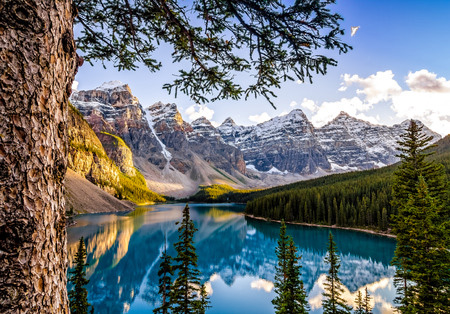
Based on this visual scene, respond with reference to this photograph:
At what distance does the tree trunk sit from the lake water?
22.5 meters

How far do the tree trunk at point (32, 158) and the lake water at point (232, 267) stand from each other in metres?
22.5

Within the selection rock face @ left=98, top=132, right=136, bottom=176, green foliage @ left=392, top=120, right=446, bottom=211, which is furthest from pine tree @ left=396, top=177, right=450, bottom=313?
rock face @ left=98, top=132, right=136, bottom=176

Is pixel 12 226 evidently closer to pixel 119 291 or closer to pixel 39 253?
pixel 39 253

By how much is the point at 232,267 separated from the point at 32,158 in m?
35.4

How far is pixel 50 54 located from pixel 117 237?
50.1m

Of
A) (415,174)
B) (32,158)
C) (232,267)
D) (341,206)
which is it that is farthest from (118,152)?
(32,158)

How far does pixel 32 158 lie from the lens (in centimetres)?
163

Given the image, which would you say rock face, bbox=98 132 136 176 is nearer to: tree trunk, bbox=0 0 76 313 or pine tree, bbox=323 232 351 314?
pine tree, bbox=323 232 351 314

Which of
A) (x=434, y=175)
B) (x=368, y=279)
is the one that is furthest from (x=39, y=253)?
(x=368, y=279)

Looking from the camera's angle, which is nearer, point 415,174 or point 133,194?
point 415,174

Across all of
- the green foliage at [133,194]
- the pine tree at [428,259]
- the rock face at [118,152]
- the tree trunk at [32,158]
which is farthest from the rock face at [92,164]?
the tree trunk at [32,158]

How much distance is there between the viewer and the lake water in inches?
890

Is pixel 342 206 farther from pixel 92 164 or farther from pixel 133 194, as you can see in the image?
pixel 133 194

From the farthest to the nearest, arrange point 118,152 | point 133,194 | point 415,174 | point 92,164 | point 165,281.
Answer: point 118,152 → point 133,194 → point 92,164 → point 415,174 → point 165,281
